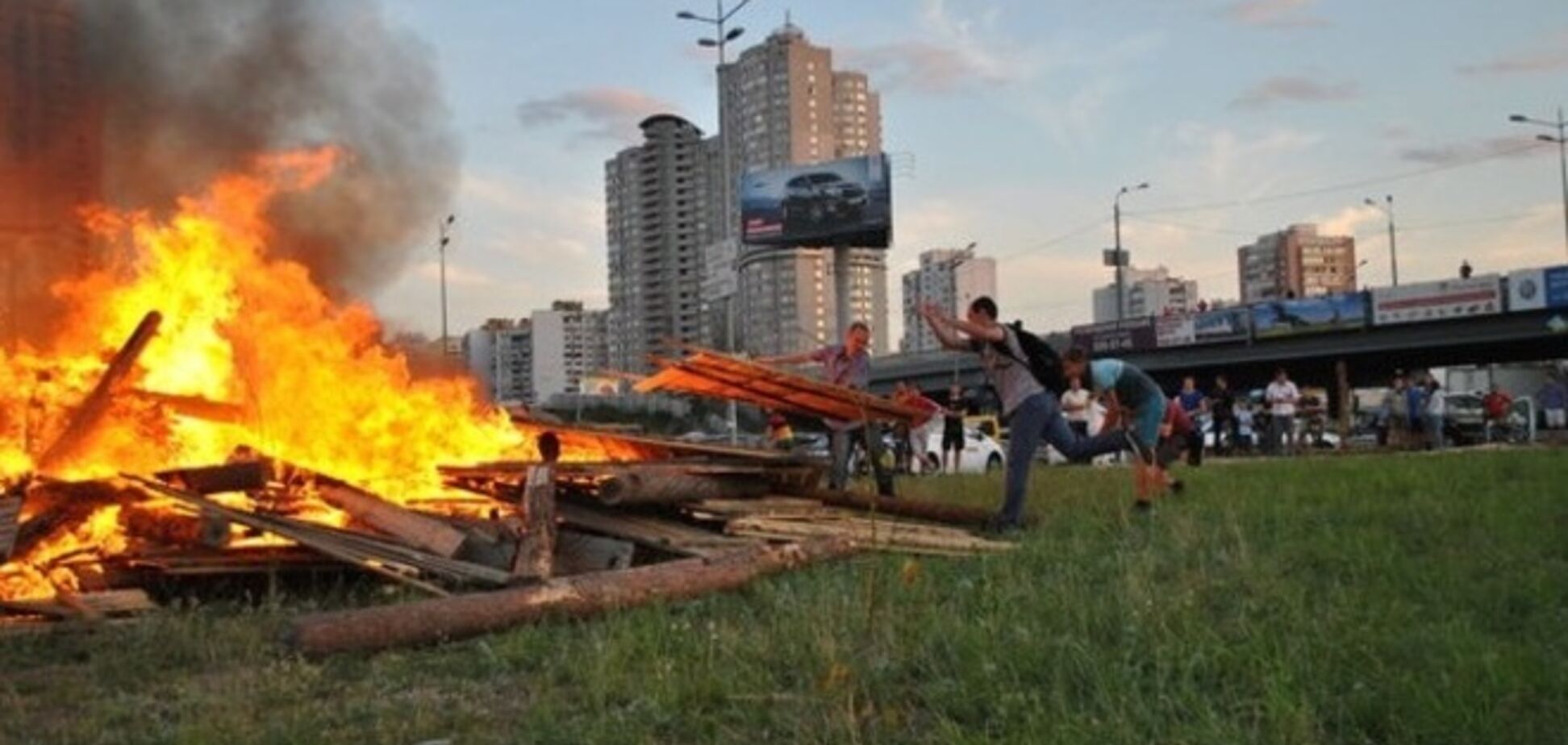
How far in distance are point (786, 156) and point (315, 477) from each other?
5330 cm

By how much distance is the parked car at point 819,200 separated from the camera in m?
54.5

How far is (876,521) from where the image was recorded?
32.9ft

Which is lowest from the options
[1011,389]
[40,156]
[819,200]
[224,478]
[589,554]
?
[589,554]

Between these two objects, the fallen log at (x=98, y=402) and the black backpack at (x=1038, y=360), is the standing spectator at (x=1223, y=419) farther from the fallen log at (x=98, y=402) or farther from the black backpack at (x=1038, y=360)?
the fallen log at (x=98, y=402)

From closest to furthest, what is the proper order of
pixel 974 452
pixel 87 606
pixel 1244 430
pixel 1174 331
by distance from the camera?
pixel 87 606 → pixel 974 452 → pixel 1244 430 → pixel 1174 331

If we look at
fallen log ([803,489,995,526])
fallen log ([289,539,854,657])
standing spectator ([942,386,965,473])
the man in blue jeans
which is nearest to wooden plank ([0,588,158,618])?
fallen log ([289,539,854,657])

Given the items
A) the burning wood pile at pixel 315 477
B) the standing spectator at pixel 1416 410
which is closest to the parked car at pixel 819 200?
the standing spectator at pixel 1416 410

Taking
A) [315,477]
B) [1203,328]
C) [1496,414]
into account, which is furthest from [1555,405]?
[315,477]

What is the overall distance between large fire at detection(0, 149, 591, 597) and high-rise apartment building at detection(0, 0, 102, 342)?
284 mm

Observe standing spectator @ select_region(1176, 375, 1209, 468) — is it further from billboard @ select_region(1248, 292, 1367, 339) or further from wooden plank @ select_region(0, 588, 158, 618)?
billboard @ select_region(1248, 292, 1367, 339)

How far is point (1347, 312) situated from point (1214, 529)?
5007 cm

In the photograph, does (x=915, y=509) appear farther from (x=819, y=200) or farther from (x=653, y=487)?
(x=819, y=200)

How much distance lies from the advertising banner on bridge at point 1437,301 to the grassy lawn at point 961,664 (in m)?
47.5

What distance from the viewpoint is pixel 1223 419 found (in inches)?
1309
